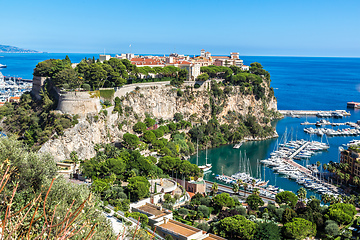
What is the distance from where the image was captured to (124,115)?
4088cm

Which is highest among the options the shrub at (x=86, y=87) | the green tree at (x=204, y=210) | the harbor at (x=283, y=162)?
the shrub at (x=86, y=87)

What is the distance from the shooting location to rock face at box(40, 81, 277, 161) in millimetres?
33000

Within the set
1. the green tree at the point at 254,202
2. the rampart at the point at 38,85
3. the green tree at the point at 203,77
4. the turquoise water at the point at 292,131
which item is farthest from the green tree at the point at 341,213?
the green tree at the point at 203,77

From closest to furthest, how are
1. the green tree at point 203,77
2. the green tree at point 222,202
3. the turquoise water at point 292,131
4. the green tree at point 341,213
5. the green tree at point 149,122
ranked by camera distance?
the green tree at point 341,213, the green tree at point 222,202, the turquoise water at point 292,131, the green tree at point 149,122, the green tree at point 203,77

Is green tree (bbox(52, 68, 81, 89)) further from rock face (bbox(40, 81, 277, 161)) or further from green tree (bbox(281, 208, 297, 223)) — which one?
green tree (bbox(281, 208, 297, 223))

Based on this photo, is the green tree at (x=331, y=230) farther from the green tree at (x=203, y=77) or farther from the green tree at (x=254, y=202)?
the green tree at (x=203, y=77)

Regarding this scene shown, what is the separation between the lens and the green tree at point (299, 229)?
2067 centimetres

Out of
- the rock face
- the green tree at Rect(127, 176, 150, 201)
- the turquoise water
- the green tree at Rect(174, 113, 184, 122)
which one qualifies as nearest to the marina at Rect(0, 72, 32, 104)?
the rock face

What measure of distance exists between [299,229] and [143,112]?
2679 cm

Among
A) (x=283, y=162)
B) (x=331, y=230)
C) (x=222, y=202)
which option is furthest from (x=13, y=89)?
(x=331, y=230)

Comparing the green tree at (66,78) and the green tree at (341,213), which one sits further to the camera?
the green tree at (66,78)

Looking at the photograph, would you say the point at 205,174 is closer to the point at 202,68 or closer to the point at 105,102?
the point at 105,102

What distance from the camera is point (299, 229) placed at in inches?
819

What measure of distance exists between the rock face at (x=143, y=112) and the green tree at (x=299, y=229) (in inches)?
776
